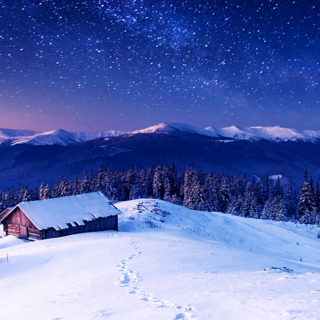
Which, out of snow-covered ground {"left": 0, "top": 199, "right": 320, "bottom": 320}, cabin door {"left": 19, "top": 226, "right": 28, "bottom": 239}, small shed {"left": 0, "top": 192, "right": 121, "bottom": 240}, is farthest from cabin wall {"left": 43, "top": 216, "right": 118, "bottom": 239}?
snow-covered ground {"left": 0, "top": 199, "right": 320, "bottom": 320}

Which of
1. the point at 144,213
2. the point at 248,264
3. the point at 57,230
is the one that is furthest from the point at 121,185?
the point at 248,264

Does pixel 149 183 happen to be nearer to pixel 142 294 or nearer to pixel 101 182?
pixel 101 182

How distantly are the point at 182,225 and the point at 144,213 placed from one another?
5287 millimetres

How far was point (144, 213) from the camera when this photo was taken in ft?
99.9

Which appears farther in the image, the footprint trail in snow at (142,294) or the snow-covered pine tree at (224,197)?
the snow-covered pine tree at (224,197)

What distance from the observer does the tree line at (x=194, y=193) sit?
53281 mm

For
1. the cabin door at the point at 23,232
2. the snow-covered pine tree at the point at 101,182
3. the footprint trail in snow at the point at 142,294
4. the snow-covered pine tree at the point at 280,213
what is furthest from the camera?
the snow-covered pine tree at the point at 101,182

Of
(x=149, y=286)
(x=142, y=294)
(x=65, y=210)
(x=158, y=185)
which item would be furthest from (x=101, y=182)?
(x=142, y=294)

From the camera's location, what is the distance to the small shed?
22.8 meters

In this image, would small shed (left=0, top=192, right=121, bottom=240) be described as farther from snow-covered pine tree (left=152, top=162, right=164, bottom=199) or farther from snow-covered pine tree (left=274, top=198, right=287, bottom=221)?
snow-covered pine tree (left=152, top=162, right=164, bottom=199)

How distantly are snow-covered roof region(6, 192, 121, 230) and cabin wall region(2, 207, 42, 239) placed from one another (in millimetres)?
1043

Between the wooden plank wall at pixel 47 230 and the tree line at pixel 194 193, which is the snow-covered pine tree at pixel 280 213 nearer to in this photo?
the tree line at pixel 194 193

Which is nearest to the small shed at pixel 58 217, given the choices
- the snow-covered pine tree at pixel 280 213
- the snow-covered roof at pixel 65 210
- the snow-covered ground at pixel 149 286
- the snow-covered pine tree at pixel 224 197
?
the snow-covered roof at pixel 65 210

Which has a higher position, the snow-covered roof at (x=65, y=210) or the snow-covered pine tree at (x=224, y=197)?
the snow-covered roof at (x=65, y=210)
